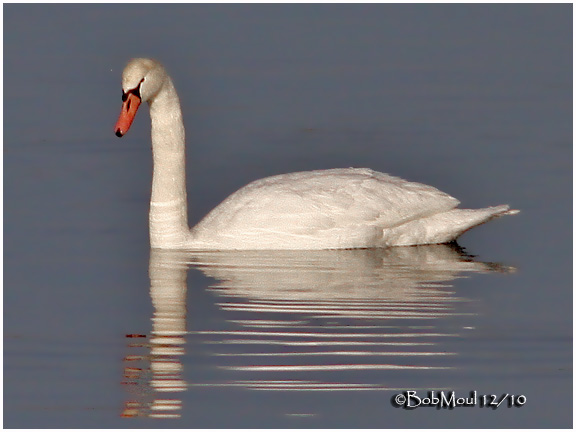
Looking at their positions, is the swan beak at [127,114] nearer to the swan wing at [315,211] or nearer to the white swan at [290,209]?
the white swan at [290,209]

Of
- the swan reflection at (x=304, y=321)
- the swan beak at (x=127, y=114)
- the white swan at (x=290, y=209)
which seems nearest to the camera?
the swan reflection at (x=304, y=321)

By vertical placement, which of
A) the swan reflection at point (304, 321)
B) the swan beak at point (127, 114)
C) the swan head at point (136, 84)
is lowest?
the swan reflection at point (304, 321)

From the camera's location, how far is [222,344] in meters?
15.0

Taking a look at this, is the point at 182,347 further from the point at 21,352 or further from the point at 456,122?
the point at 456,122

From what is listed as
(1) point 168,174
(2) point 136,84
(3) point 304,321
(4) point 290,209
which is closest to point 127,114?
(2) point 136,84

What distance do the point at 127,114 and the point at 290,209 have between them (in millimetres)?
1923

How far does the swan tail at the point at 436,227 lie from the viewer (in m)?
19.4

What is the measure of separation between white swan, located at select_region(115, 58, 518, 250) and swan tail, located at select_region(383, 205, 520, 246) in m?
0.01

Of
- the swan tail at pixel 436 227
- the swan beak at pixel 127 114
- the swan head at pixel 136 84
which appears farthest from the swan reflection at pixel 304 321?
the swan head at pixel 136 84

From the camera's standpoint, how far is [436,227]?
63.8 ft

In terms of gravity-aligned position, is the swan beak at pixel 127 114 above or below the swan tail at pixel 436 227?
above

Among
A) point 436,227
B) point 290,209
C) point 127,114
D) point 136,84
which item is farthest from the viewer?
point 436,227

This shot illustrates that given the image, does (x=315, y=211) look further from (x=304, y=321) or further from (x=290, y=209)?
(x=304, y=321)

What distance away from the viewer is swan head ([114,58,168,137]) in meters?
18.2
